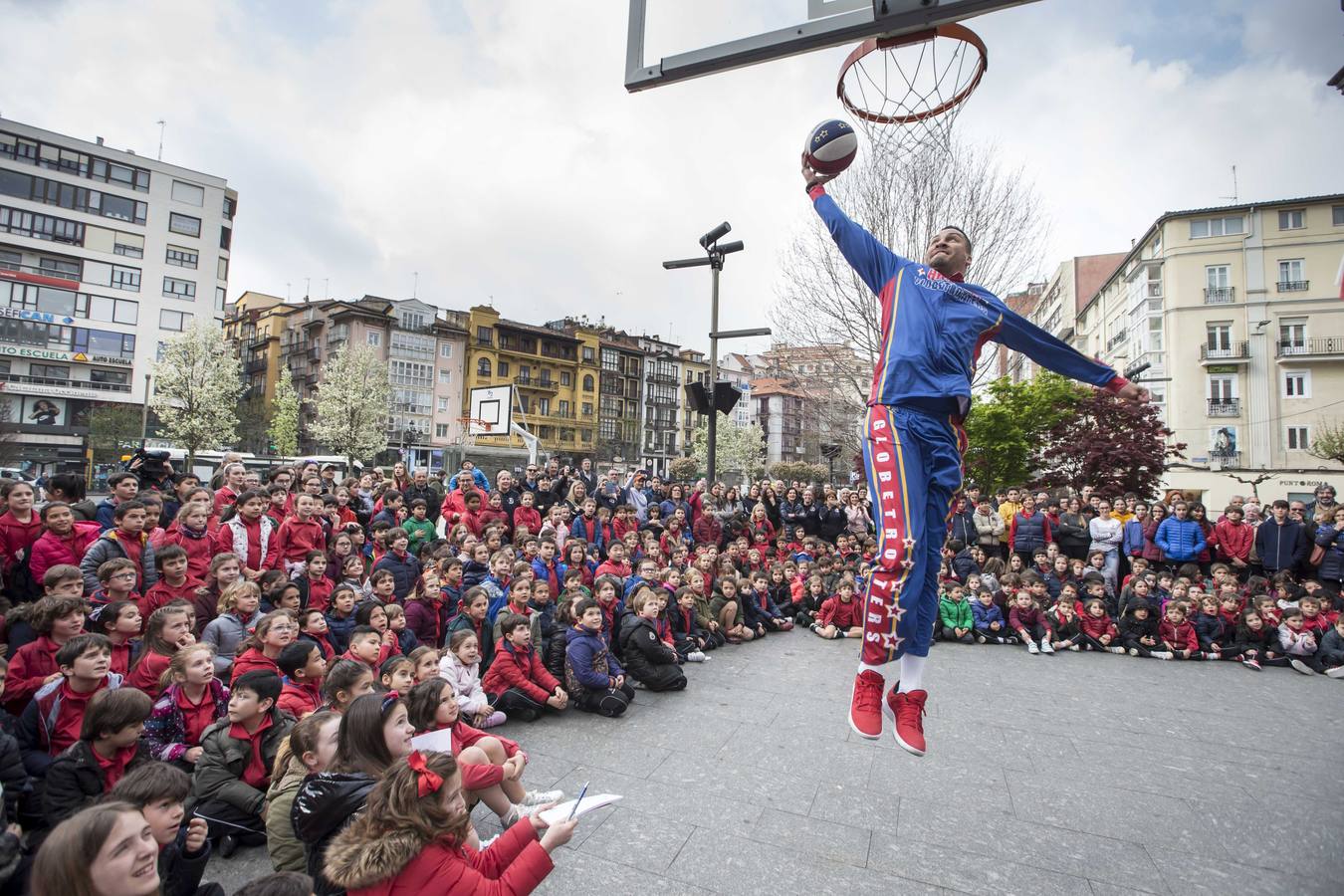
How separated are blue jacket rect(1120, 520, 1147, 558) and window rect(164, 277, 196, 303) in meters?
53.3

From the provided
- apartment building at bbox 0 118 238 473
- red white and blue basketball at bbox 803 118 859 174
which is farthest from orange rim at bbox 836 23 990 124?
apartment building at bbox 0 118 238 473

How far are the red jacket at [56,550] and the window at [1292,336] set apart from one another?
145 ft

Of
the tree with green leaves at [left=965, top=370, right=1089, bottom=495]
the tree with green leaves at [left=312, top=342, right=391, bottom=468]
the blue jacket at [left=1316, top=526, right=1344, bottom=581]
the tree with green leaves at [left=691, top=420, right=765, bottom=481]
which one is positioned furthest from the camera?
the tree with green leaves at [left=691, top=420, right=765, bottom=481]

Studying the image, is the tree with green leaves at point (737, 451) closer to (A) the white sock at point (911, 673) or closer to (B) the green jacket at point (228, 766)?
(B) the green jacket at point (228, 766)

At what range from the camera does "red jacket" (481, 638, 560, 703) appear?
5.74 m

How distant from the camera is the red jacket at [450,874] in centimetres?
225

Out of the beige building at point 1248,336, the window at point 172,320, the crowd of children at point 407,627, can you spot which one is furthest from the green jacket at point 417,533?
the window at point 172,320

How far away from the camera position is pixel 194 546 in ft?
19.4

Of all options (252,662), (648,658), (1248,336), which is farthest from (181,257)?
(1248,336)

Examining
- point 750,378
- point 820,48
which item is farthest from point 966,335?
point 750,378

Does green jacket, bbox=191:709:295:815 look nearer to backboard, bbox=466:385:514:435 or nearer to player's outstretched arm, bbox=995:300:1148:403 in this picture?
player's outstretched arm, bbox=995:300:1148:403

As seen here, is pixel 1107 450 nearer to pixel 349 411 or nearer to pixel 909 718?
pixel 909 718

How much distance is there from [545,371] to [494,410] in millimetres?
31257

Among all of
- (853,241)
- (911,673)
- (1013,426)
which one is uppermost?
(1013,426)
